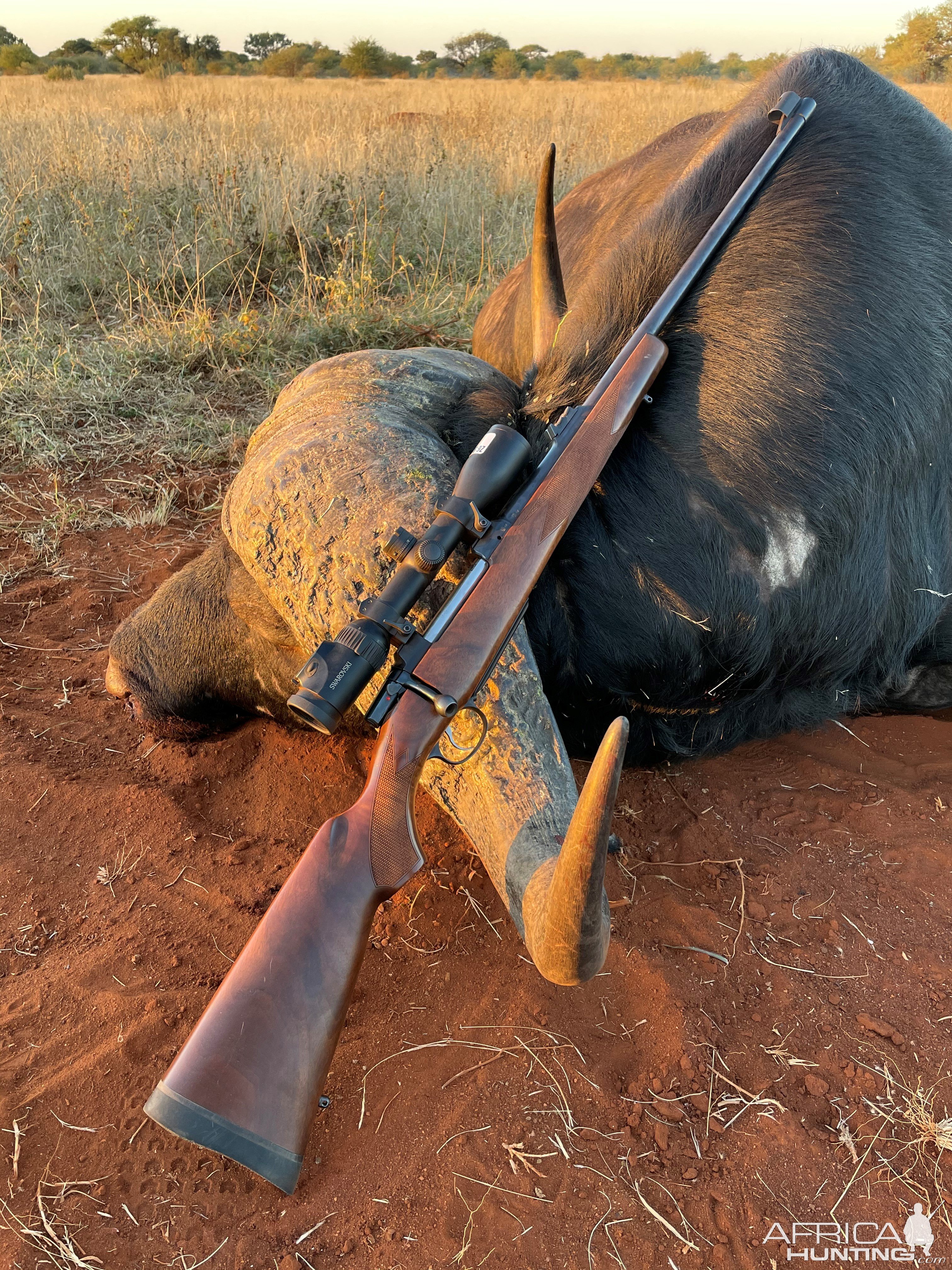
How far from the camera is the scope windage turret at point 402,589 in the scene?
5.65 feet

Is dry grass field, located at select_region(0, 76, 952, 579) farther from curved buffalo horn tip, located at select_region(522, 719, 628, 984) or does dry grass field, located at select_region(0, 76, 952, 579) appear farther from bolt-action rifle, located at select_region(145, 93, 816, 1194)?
curved buffalo horn tip, located at select_region(522, 719, 628, 984)

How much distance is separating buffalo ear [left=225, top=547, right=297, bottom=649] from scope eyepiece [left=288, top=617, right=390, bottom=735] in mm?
665

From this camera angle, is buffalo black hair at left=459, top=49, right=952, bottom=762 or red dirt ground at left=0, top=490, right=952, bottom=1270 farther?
buffalo black hair at left=459, top=49, right=952, bottom=762

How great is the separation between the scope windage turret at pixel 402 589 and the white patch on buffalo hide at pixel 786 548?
753 millimetres

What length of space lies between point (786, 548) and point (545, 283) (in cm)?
126

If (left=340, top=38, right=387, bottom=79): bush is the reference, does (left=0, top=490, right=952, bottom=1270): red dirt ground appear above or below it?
below

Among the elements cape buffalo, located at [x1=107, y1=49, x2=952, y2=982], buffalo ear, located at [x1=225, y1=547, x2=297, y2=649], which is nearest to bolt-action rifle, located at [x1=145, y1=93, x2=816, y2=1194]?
cape buffalo, located at [x1=107, y1=49, x2=952, y2=982]

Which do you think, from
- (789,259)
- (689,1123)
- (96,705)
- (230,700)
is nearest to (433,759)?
(689,1123)

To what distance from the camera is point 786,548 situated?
2283 millimetres

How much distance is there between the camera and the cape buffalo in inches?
80.8

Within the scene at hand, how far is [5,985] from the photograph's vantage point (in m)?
2.29

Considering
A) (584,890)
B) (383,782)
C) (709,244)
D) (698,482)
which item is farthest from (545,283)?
(584,890)

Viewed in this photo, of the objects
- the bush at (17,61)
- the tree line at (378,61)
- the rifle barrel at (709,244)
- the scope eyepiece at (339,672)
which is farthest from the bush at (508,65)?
the scope eyepiece at (339,672)

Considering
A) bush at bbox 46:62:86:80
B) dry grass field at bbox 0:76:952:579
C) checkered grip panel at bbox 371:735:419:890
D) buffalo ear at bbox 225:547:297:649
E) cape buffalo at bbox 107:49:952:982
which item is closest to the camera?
checkered grip panel at bbox 371:735:419:890
